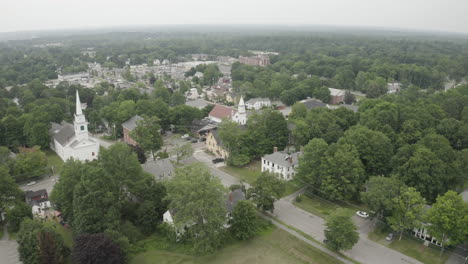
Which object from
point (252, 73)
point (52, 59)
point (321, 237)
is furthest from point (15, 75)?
point (321, 237)

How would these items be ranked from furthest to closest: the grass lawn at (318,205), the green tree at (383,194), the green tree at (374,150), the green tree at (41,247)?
the green tree at (374,150)
the grass lawn at (318,205)
the green tree at (383,194)
the green tree at (41,247)

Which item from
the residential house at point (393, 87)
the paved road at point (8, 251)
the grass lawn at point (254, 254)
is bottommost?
the paved road at point (8, 251)

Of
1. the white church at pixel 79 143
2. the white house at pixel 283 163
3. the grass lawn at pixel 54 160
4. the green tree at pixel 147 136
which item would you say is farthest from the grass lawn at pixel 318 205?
the grass lawn at pixel 54 160

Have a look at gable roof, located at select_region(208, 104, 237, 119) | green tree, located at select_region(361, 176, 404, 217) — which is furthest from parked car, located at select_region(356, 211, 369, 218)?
gable roof, located at select_region(208, 104, 237, 119)

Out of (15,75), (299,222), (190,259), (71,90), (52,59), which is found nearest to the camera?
(190,259)

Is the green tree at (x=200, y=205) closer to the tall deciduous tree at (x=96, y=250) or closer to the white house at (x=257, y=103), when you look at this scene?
the tall deciduous tree at (x=96, y=250)

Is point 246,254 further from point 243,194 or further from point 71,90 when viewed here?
point 71,90
